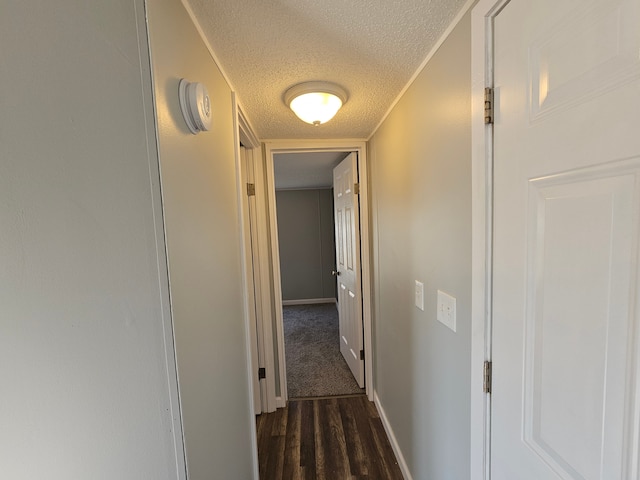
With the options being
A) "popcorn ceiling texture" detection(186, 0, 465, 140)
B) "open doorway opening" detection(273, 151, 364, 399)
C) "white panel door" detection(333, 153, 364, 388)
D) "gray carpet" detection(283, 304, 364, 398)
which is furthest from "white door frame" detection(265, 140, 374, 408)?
"popcorn ceiling texture" detection(186, 0, 465, 140)

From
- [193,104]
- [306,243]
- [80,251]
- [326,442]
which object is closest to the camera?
[80,251]

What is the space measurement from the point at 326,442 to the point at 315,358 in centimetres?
116

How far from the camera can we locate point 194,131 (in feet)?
2.68

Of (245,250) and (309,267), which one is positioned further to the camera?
(309,267)

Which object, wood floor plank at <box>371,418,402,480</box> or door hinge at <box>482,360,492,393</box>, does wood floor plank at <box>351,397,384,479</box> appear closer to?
wood floor plank at <box>371,418,402,480</box>

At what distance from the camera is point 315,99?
52.3 inches

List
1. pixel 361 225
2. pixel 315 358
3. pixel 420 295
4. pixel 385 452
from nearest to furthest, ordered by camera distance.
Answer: pixel 420 295 → pixel 385 452 → pixel 361 225 → pixel 315 358

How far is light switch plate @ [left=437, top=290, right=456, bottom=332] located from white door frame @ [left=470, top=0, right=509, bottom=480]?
0.14 m

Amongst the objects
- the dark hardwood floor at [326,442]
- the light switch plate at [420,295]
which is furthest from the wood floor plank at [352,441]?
the light switch plate at [420,295]

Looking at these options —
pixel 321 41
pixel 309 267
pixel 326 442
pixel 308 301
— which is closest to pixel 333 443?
pixel 326 442

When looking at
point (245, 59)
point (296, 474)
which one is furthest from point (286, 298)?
point (245, 59)

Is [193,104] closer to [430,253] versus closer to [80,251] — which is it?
[80,251]

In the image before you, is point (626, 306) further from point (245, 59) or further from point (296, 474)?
point (296, 474)

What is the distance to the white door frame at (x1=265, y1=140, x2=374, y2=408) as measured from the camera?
2145 millimetres
